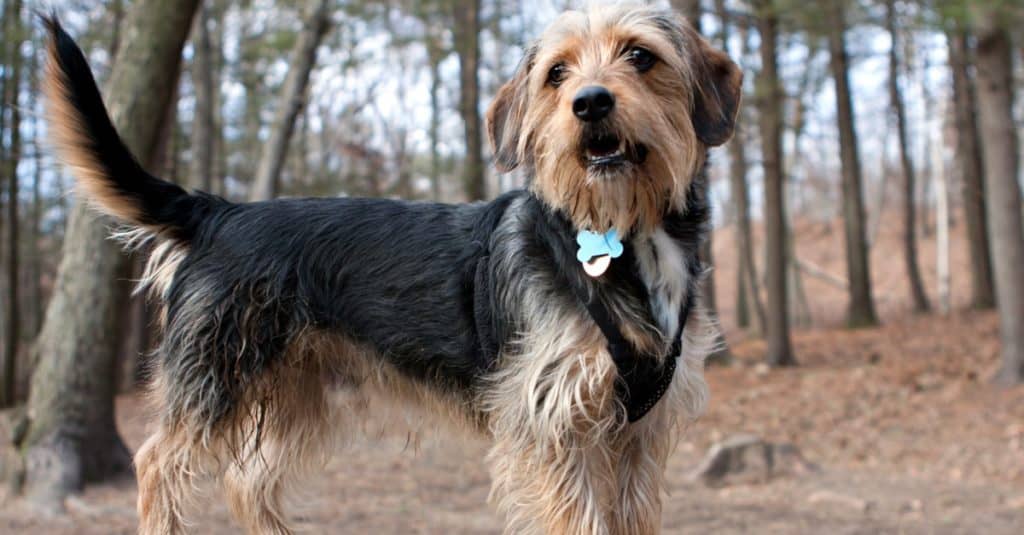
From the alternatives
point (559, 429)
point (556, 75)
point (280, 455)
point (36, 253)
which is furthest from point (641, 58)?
point (36, 253)

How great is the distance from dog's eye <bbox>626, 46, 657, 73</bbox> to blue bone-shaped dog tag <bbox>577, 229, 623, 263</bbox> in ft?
2.00

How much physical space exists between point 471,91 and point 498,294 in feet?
41.4

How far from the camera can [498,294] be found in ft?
11.1

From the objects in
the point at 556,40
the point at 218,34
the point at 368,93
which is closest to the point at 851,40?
the point at 368,93

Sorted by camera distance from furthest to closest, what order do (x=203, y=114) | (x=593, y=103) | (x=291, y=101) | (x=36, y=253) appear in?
(x=36, y=253) → (x=203, y=114) → (x=291, y=101) → (x=593, y=103)

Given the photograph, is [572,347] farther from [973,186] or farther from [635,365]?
[973,186]

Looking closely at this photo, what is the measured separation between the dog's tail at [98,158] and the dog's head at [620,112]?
1.67m

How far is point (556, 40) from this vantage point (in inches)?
129

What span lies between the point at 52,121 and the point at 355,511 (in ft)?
12.4

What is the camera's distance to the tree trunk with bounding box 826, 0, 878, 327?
→ 55.2ft

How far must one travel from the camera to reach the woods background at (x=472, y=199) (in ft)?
20.0

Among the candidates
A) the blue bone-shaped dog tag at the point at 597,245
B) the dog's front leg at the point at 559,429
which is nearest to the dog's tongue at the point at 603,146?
the blue bone-shaped dog tag at the point at 597,245

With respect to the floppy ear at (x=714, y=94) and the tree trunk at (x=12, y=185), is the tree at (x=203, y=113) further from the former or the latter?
the floppy ear at (x=714, y=94)

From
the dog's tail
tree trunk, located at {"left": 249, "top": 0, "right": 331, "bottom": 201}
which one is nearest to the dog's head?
the dog's tail
